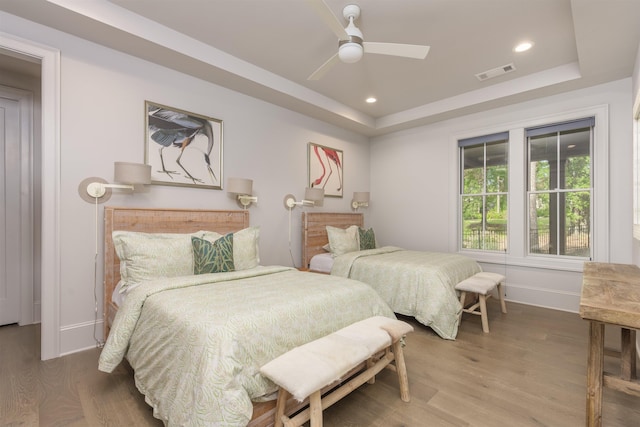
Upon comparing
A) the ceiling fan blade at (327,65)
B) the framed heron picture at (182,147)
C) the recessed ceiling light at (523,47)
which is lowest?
the framed heron picture at (182,147)

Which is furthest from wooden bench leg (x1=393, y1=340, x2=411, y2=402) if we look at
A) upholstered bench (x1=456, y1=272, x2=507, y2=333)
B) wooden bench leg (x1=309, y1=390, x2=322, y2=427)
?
upholstered bench (x1=456, y1=272, x2=507, y2=333)

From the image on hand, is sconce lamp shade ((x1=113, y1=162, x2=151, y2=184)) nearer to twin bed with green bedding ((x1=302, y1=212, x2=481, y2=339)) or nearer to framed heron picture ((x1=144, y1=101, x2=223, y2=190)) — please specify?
framed heron picture ((x1=144, y1=101, x2=223, y2=190))

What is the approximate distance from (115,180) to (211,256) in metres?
1.11

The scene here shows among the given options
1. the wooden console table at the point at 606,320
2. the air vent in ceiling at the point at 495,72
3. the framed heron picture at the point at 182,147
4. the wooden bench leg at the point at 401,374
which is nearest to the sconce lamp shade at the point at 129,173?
the framed heron picture at the point at 182,147

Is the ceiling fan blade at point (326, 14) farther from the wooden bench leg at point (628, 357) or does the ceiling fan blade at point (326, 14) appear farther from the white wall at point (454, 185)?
the white wall at point (454, 185)

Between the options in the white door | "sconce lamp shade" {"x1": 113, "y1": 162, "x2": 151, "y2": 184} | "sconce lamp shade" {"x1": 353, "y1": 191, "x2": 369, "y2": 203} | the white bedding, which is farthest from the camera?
"sconce lamp shade" {"x1": 353, "y1": 191, "x2": 369, "y2": 203}

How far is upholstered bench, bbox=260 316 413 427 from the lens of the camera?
4.19ft

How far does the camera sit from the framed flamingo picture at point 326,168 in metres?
4.44

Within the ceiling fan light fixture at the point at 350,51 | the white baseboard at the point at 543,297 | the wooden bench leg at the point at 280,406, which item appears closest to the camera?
the wooden bench leg at the point at 280,406

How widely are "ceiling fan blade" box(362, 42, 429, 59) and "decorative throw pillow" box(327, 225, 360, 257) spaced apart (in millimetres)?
2251

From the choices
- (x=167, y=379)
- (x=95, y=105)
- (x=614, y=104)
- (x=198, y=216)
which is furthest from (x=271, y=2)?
(x=614, y=104)

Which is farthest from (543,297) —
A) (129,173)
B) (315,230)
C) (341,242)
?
(129,173)

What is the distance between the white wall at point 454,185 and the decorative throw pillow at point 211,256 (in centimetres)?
335

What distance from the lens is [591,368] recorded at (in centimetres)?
143
